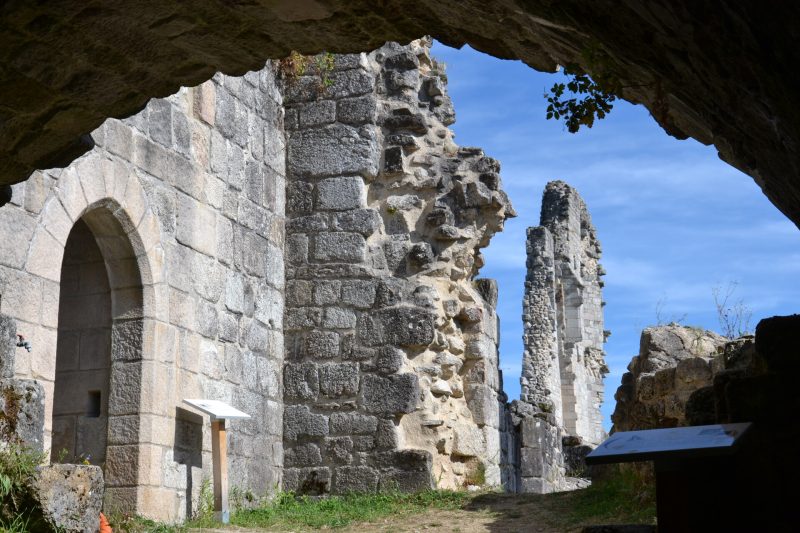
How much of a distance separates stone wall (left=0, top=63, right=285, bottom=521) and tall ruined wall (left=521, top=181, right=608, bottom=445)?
33.4ft

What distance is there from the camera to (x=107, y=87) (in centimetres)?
394

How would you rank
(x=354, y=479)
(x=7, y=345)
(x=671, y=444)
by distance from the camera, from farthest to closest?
(x=354, y=479) < (x=7, y=345) < (x=671, y=444)

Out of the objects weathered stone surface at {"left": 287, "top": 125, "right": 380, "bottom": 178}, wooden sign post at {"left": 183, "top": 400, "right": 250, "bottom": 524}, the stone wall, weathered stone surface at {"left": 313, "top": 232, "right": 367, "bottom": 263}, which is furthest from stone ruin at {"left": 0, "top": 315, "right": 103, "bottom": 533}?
weathered stone surface at {"left": 287, "top": 125, "right": 380, "bottom": 178}

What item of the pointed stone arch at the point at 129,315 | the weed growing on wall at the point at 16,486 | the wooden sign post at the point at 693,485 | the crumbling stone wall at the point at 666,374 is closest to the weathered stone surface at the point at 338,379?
the pointed stone arch at the point at 129,315

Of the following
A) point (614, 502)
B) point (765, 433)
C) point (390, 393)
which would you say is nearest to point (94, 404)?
point (390, 393)

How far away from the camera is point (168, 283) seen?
8062 mm

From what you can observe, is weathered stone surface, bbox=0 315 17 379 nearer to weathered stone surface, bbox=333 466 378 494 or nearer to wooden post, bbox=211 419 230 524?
wooden post, bbox=211 419 230 524

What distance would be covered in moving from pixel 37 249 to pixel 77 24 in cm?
347

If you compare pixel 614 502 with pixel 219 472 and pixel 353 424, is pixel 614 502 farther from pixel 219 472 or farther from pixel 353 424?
pixel 219 472

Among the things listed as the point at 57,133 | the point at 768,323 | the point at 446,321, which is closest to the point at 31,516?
the point at 57,133

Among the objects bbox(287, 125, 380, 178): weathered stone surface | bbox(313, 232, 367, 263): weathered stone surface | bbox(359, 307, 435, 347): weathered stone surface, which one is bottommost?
bbox(359, 307, 435, 347): weathered stone surface

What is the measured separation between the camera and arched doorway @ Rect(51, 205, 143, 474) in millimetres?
7648

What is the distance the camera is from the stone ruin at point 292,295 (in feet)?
25.5

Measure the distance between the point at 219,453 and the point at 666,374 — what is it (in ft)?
11.1
